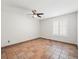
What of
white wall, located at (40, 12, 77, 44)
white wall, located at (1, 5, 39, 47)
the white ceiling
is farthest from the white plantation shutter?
white wall, located at (1, 5, 39, 47)

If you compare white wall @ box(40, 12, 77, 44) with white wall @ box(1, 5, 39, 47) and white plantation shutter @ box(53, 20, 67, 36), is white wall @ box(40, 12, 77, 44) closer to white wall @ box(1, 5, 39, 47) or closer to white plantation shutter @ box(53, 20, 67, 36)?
white plantation shutter @ box(53, 20, 67, 36)

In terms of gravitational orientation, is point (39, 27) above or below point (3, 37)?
above

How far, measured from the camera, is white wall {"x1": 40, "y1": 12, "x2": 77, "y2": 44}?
3.86 metres

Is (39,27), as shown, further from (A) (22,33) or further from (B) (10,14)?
(B) (10,14)

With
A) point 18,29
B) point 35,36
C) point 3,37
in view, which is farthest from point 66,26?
point 3,37

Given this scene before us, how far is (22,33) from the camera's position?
4309 millimetres

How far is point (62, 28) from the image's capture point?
4.44 metres

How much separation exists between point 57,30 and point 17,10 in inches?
128

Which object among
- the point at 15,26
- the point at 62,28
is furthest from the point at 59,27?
the point at 15,26

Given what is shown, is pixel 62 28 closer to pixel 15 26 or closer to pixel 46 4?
pixel 46 4

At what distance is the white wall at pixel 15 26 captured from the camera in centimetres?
329

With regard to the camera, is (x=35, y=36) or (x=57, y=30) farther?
(x=35, y=36)

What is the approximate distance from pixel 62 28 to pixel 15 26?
3.25m

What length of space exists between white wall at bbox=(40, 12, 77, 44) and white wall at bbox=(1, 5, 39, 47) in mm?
1306
